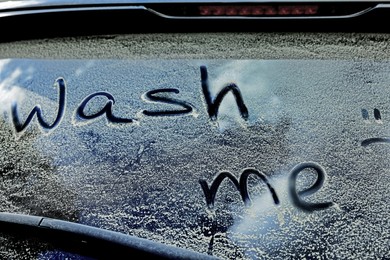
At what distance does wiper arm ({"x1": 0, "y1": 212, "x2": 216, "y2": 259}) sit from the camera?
1224mm

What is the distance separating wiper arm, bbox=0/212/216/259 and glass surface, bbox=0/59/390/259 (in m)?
0.08

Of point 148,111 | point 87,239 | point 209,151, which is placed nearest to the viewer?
point 87,239

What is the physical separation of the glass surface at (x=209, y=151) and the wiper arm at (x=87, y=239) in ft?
0.28

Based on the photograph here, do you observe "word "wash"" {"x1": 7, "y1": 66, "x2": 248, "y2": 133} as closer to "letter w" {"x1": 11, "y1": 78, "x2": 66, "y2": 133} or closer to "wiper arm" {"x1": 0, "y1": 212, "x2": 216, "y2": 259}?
"letter w" {"x1": 11, "y1": 78, "x2": 66, "y2": 133}

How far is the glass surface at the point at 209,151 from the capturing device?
52.7 inches

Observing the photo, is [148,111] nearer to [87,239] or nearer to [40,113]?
[40,113]

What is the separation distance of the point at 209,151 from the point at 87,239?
424mm

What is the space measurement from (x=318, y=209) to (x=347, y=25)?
32.4 inches

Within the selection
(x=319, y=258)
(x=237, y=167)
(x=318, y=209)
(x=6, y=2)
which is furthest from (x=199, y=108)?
(x=6, y=2)

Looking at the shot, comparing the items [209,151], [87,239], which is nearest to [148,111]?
[209,151]

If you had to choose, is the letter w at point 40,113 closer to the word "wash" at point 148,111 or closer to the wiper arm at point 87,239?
the word "wash" at point 148,111

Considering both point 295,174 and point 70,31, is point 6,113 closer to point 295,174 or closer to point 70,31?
point 70,31

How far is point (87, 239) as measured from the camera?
127cm

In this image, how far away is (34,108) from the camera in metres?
1.76
